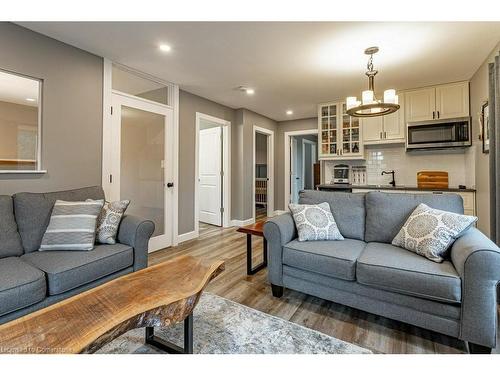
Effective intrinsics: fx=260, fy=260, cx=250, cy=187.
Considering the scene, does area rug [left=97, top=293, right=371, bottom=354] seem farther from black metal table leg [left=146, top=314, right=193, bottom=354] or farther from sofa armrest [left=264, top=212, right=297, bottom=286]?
sofa armrest [left=264, top=212, right=297, bottom=286]

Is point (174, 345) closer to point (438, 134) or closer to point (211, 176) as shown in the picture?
point (211, 176)

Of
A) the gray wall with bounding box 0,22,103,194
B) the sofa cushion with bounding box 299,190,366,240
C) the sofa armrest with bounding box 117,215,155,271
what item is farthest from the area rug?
the gray wall with bounding box 0,22,103,194

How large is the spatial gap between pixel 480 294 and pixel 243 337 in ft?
4.65

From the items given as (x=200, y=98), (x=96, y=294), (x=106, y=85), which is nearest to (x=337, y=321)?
(x=96, y=294)

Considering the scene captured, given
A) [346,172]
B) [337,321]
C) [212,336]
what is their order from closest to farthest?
1. [212,336]
2. [337,321]
3. [346,172]

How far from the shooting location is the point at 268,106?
5195 mm

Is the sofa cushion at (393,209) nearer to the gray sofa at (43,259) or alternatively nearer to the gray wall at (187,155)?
the gray sofa at (43,259)

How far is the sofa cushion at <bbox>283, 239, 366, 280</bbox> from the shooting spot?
1.92 metres

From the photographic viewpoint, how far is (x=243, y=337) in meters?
1.71

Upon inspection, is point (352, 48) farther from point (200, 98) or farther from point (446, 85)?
point (200, 98)

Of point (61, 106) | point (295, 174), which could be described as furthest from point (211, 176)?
point (61, 106)

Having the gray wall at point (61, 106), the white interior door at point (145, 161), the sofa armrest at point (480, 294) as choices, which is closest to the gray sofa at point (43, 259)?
the gray wall at point (61, 106)

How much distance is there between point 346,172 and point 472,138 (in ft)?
6.09

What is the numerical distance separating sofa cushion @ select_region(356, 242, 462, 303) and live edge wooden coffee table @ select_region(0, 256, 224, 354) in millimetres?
1039
